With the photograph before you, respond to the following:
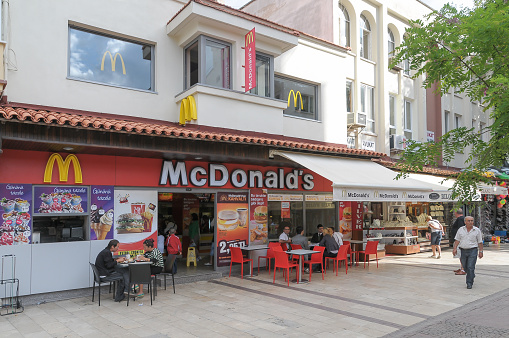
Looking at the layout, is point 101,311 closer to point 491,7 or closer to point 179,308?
point 179,308

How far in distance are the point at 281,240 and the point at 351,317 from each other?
5.19 meters

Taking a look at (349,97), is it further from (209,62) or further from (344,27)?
(209,62)

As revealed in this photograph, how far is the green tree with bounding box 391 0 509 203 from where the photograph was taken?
4811 mm

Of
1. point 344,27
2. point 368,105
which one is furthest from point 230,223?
point 344,27

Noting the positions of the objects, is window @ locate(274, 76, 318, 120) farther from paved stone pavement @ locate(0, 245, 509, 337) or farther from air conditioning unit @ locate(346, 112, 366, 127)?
paved stone pavement @ locate(0, 245, 509, 337)

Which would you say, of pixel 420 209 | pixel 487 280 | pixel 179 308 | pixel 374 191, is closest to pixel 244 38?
pixel 374 191

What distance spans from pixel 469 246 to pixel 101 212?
9.15 m

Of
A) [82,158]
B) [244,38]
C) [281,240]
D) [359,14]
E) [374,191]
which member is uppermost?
[359,14]

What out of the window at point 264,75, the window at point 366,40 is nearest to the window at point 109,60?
the window at point 264,75

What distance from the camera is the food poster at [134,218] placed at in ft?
32.5

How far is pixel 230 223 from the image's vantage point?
11.9 metres

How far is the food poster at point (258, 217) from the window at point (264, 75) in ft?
10.5

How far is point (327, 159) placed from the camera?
12641 mm

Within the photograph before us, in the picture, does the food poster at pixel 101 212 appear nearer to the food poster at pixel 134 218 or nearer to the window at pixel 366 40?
the food poster at pixel 134 218
